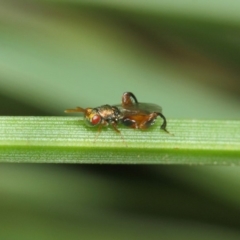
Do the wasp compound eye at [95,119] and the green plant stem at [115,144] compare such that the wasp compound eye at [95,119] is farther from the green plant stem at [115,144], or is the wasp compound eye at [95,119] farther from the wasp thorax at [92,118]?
the green plant stem at [115,144]

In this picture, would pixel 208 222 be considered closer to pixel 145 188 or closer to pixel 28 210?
pixel 145 188

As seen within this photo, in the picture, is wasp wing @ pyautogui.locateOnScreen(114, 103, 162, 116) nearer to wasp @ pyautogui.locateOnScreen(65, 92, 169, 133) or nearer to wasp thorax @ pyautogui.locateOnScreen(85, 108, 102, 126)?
wasp @ pyautogui.locateOnScreen(65, 92, 169, 133)

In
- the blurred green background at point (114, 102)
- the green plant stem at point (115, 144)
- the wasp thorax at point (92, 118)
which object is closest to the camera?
the green plant stem at point (115, 144)

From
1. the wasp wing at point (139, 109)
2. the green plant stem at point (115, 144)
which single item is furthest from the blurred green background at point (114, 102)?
the green plant stem at point (115, 144)

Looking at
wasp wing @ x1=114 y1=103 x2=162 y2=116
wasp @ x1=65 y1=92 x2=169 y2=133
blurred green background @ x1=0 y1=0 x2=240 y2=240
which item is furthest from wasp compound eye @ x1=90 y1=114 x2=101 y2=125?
blurred green background @ x1=0 y1=0 x2=240 y2=240

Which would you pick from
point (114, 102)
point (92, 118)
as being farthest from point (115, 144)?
point (114, 102)

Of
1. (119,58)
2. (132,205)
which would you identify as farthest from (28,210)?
(119,58)

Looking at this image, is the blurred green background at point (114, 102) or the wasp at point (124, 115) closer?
the wasp at point (124, 115)
